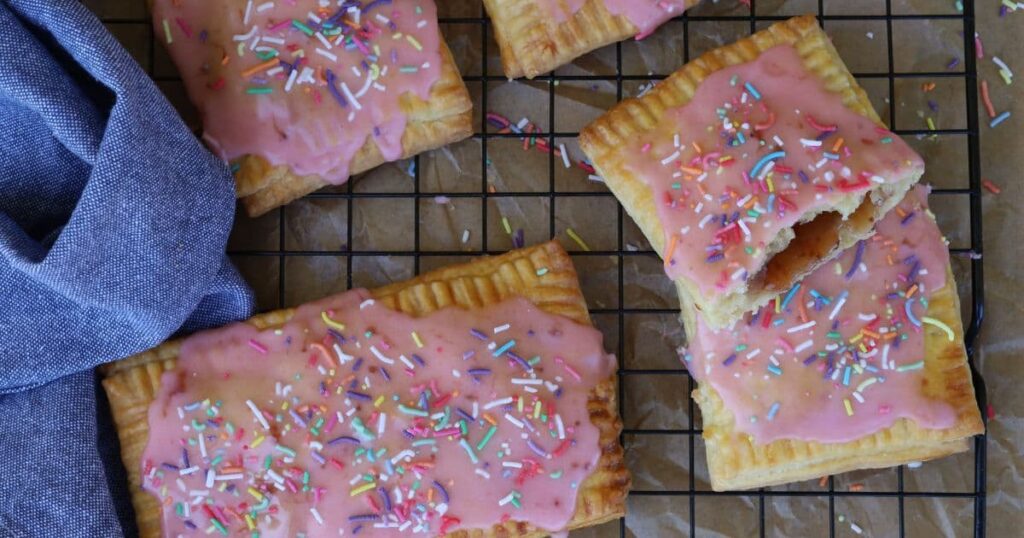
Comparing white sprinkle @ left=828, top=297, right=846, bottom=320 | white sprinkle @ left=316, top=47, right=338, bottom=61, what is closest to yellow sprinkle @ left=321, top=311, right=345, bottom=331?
white sprinkle @ left=316, top=47, right=338, bottom=61

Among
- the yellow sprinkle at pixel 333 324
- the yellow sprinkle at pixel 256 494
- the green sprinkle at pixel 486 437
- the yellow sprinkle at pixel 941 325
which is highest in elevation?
the yellow sprinkle at pixel 941 325

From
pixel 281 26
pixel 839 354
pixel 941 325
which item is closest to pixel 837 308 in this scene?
pixel 839 354

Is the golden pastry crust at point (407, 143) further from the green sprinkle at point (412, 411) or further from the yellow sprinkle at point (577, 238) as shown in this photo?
the green sprinkle at point (412, 411)

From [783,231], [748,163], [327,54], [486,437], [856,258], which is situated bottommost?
[486,437]

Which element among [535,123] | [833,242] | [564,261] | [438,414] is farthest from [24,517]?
[833,242]

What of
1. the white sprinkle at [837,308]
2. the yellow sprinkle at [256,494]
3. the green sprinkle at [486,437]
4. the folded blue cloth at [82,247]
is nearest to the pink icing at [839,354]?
the white sprinkle at [837,308]

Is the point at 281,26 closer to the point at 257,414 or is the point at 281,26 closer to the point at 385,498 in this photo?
the point at 257,414
